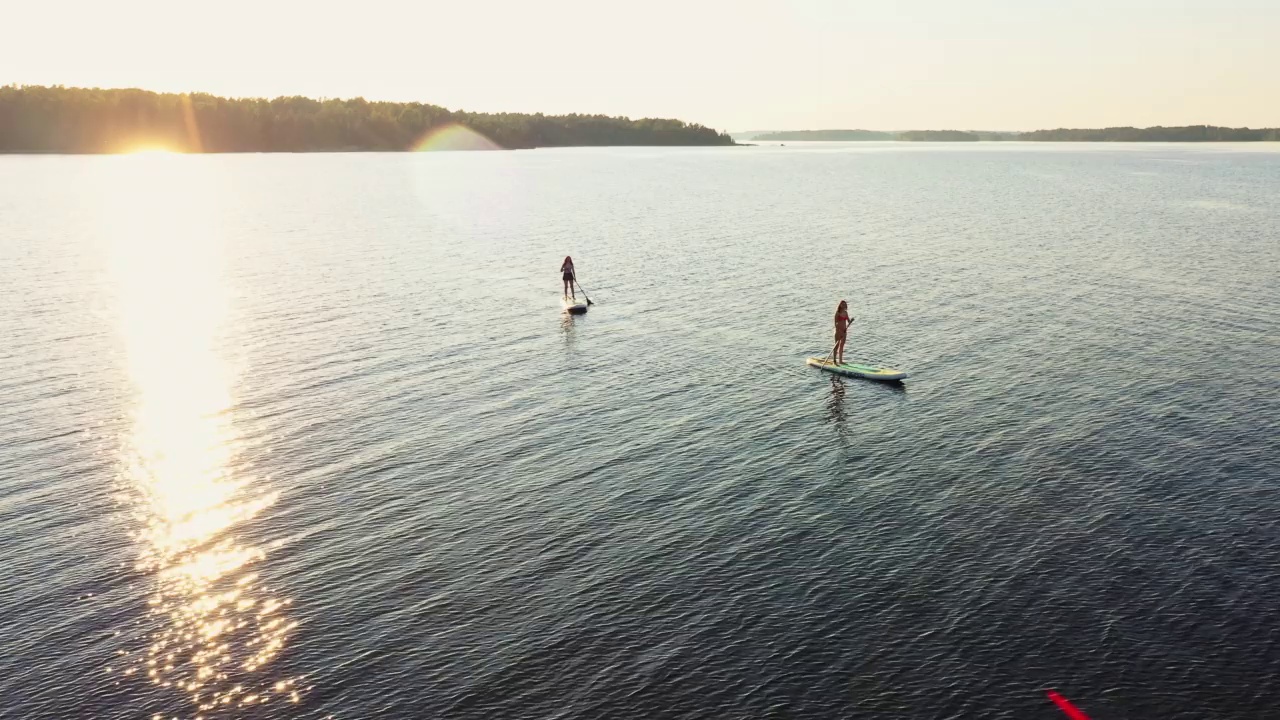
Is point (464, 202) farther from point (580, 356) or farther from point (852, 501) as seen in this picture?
point (852, 501)

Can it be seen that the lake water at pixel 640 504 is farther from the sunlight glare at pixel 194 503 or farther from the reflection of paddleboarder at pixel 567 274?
the reflection of paddleboarder at pixel 567 274

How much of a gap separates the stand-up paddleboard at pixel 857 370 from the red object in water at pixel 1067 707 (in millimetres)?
25533

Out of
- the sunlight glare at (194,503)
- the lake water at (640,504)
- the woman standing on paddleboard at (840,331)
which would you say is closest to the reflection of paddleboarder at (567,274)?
the lake water at (640,504)

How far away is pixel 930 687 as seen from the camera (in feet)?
70.8

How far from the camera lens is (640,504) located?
31594 millimetres

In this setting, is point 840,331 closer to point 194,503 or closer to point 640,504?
point 640,504

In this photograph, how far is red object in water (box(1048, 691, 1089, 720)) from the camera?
2044cm

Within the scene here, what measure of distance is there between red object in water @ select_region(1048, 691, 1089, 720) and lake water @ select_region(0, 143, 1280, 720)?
22cm

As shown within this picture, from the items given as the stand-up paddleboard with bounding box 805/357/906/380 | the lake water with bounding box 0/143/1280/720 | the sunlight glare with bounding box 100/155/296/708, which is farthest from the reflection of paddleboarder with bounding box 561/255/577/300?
the stand-up paddleboard with bounding box 805/357/906/380

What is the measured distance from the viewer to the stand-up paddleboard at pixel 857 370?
45.9 metres

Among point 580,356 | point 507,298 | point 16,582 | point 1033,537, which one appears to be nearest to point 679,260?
point 507,298

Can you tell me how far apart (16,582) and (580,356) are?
3002cm

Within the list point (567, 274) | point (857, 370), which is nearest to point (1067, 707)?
point (857, 370)

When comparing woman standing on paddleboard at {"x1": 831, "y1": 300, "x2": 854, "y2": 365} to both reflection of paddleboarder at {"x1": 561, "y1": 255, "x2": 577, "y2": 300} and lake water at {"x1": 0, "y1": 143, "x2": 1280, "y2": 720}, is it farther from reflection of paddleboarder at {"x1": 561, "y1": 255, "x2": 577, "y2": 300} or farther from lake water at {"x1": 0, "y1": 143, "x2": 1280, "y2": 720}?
reflection of paddleboarder at {"x1": 561, "y1": 255, "x2": 577, "y2": 300}
